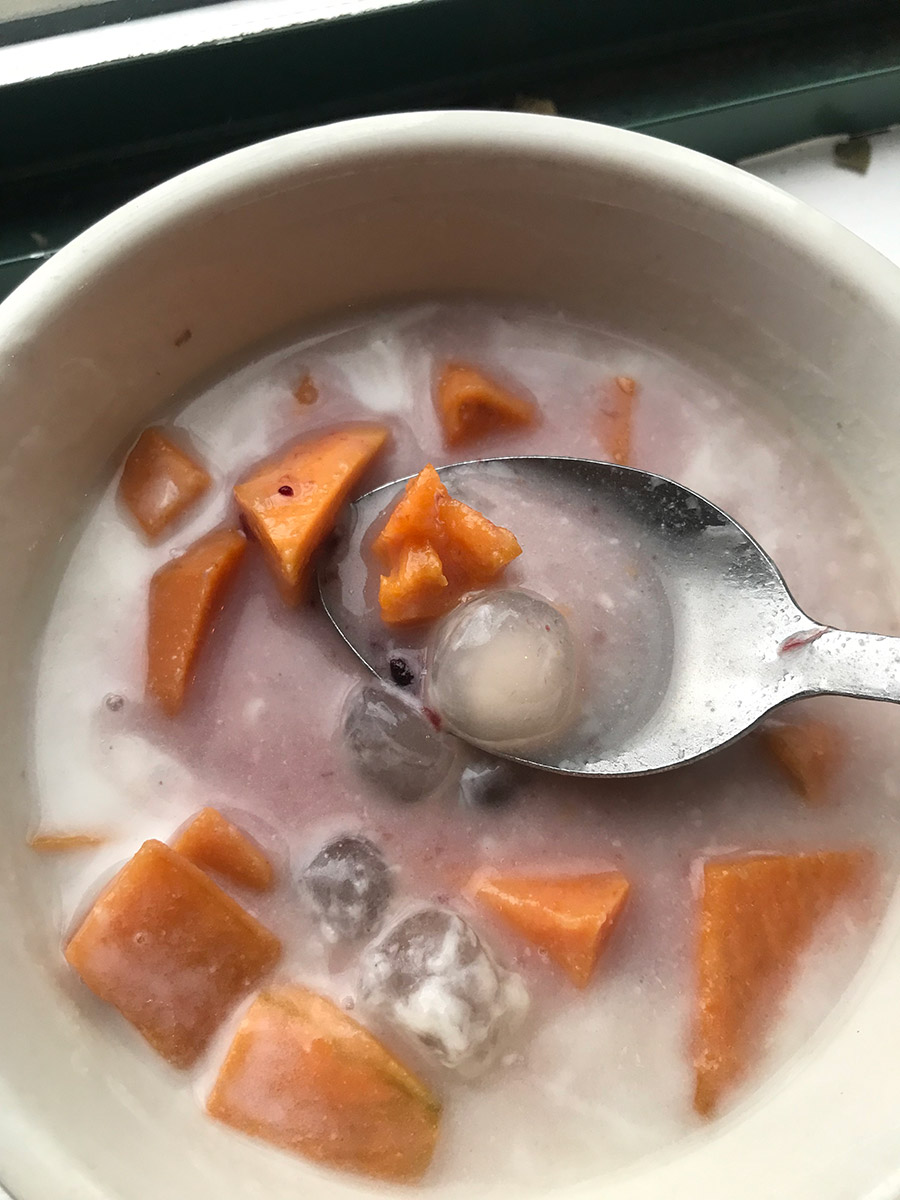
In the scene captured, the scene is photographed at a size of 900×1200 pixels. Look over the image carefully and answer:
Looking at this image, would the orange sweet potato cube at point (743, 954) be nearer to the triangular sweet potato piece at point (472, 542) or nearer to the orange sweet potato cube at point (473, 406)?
the triangular sweet potato piece at point (472, 542)

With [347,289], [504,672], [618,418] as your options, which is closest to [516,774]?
[504,672]

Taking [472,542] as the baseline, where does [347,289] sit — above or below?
above

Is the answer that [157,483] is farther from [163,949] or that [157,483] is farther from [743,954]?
[743,954]

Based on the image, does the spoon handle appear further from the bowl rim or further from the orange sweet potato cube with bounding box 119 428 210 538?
the orange sweet potato cube with bounding box 119 428 210 538

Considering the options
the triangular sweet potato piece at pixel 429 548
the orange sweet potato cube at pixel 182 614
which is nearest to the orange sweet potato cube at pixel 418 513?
the triangular sweet potato piece at pixel 429 548

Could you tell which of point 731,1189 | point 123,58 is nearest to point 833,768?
point 731,1189

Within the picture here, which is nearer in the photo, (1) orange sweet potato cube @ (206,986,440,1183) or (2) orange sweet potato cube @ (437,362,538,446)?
(1) orange sweet potato cube @ (206,986,440,1183)

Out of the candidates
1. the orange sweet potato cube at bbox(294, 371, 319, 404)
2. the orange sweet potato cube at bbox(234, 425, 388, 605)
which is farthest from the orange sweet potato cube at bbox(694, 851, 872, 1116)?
the orange sweet potato cube at bbox(294, 371, 319, 404)

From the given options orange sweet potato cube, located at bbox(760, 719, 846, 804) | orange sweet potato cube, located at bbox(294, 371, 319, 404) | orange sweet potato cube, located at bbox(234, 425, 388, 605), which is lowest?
orange sweet potato cube, located at bbox(760, 719, 846, 804)
